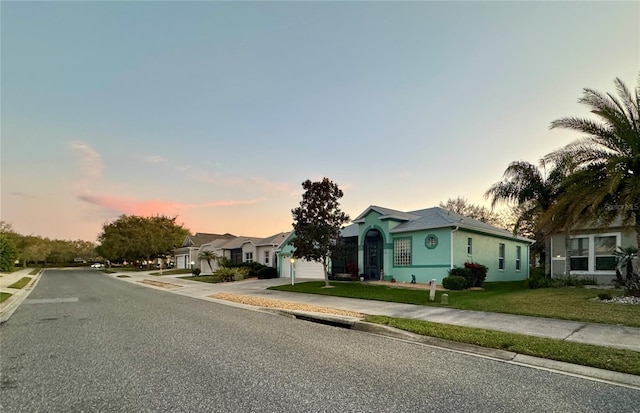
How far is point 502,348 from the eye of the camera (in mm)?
6883

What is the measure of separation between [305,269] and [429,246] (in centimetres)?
1235

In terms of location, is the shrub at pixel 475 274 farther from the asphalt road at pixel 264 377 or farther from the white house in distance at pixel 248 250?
the white house in distance at pixel 248 250

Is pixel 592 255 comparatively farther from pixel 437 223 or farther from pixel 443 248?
pixel 437 223

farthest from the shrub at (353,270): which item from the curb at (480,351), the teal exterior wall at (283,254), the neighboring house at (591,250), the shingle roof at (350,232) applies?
the curb at (480,351)

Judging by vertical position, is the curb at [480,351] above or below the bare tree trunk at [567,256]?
below

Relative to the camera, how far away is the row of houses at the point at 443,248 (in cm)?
1817

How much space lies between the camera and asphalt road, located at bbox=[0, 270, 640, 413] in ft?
14.0

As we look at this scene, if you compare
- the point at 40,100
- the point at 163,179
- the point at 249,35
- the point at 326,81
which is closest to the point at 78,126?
the point at 40,100

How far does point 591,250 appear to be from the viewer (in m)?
18.2

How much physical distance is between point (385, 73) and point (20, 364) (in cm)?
1565

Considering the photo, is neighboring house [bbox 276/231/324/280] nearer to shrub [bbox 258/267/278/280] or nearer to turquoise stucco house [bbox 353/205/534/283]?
shrub [bbox 258/267/278/280]

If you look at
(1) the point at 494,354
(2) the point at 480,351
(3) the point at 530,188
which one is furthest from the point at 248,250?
(1) the point at 494,354

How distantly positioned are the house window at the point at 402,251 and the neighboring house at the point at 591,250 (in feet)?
24.4

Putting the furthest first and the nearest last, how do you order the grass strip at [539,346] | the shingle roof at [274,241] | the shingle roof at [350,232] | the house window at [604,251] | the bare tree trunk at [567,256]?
the shingle roof at [274,241] < the shingle roof at [350,232] < the bare tree trunk at [567,256] < the house window at [604,251] < the grass strip at [539,346]
